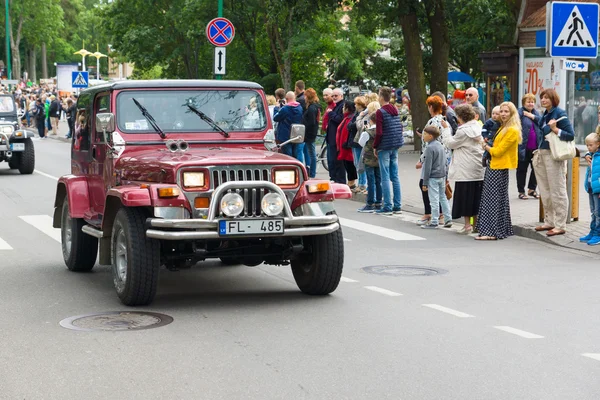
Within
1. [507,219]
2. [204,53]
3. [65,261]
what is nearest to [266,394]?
[65,261]

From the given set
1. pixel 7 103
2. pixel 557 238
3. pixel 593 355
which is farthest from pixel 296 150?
pixel 593 355

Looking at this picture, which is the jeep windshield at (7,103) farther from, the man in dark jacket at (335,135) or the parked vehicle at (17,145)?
the man in dark jacket at (335,135)

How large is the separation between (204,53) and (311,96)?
31.1 meters

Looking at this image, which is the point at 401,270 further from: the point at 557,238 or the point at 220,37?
A: the point at 220,37

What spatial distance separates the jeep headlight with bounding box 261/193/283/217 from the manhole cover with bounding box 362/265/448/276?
2570 millimetres

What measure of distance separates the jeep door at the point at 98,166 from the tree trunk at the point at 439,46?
21.1m

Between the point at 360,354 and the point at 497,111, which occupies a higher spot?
the point at 497,111

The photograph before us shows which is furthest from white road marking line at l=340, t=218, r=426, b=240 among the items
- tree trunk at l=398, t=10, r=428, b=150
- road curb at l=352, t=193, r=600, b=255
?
tree trunk at l=398, t=10, r=428, b=150

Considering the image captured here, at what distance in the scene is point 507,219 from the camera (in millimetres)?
14273

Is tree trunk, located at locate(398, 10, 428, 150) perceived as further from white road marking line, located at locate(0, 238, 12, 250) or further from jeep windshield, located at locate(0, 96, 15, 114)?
white road marking line, located at locate(0, 238, 12, 250)

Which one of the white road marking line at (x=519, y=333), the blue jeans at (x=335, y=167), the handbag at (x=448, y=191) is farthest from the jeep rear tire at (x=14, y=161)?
the white road marking line at (x=519, y=333)

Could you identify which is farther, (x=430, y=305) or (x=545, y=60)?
(x=545, y=60)

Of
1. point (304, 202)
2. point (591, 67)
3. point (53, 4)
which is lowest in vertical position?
point (304, 202)

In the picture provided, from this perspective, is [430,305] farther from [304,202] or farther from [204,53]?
[204,53]
